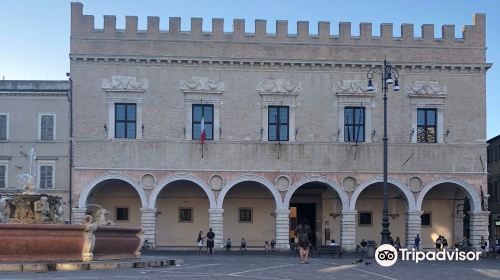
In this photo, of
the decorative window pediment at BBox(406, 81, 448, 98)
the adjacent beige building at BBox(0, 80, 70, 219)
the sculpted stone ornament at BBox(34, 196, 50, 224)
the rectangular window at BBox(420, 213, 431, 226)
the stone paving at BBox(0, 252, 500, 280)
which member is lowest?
the stone paving at BBox(0, 252, 500, 280)

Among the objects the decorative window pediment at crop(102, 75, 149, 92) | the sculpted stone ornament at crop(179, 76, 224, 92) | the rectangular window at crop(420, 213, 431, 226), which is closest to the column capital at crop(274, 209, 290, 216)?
the sculpted stone ornament at crop(179, 76, 224, 92)

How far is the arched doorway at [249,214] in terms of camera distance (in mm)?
43406

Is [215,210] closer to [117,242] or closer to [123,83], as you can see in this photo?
[123,83]

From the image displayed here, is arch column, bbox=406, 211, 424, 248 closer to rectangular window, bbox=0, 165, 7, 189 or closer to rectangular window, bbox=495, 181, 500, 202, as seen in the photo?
rectangular window, bbox=495, 181, 500, 202

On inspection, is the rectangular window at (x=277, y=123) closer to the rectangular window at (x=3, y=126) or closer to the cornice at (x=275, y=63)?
the cornice at (x=275, y=63)

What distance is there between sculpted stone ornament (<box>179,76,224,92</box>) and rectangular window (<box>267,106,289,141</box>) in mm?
2784

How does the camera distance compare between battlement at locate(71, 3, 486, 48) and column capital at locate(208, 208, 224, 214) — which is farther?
battlement at locate(71, 3, 486, 48)

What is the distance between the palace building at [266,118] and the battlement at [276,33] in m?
0.06

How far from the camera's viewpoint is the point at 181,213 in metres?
43.2

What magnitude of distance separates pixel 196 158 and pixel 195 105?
8.57 feet

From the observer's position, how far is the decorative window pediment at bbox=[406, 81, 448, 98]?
1656 inches

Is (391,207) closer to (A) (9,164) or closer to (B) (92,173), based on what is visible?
(B) (92,173)

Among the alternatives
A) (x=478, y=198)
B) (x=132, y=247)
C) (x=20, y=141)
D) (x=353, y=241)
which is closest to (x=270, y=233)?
(x=353, y=241)

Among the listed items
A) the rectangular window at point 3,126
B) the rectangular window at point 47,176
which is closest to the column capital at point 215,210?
the rectangular window at point 47,176
